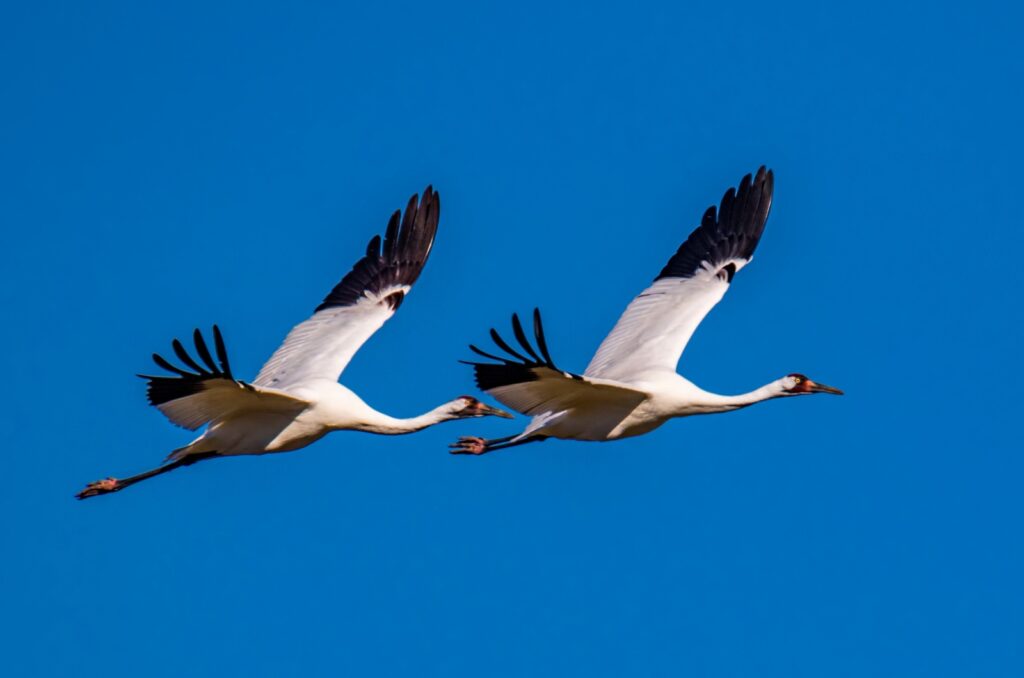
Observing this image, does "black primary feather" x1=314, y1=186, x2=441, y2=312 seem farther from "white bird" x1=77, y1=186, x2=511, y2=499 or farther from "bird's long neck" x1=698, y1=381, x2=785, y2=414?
"bird's long neck" x1=698, y1=381, x2=785, y2=414

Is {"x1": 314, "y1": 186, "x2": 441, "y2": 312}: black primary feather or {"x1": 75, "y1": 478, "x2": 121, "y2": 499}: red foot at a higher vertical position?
{"x1": 314, "y1": 186, "x2": 441, "y2": 312}: black primary feather

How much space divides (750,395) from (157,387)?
588cm

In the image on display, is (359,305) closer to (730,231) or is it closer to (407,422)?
(407,422)

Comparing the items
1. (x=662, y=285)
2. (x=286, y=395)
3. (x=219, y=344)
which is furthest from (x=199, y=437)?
(x=662, y=285)

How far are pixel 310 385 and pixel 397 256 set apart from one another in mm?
2757

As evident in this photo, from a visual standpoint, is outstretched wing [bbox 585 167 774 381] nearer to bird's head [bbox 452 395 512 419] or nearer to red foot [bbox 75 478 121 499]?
bird's head [bbox 452 395 512 419]

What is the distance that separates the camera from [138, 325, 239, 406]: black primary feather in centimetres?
1800

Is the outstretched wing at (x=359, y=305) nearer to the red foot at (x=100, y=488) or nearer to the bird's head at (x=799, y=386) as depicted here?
the red foot at (x=100, y=488)

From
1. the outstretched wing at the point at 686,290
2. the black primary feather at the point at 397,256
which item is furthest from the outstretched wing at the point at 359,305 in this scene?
the outstretched wing at the point at 686,290

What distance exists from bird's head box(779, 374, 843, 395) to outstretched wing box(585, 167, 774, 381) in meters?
1.07

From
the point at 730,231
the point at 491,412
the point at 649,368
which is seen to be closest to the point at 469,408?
the point at 491,412

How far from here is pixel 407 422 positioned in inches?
835

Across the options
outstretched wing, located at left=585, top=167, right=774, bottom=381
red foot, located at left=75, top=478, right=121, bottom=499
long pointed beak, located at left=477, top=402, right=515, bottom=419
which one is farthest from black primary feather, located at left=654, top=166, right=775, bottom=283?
red foot, located at left=75, top=478, right=121, bottom=499

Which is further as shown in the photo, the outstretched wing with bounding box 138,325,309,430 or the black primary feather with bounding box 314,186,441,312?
the black primary feather with bounding box 314,186,441,312
